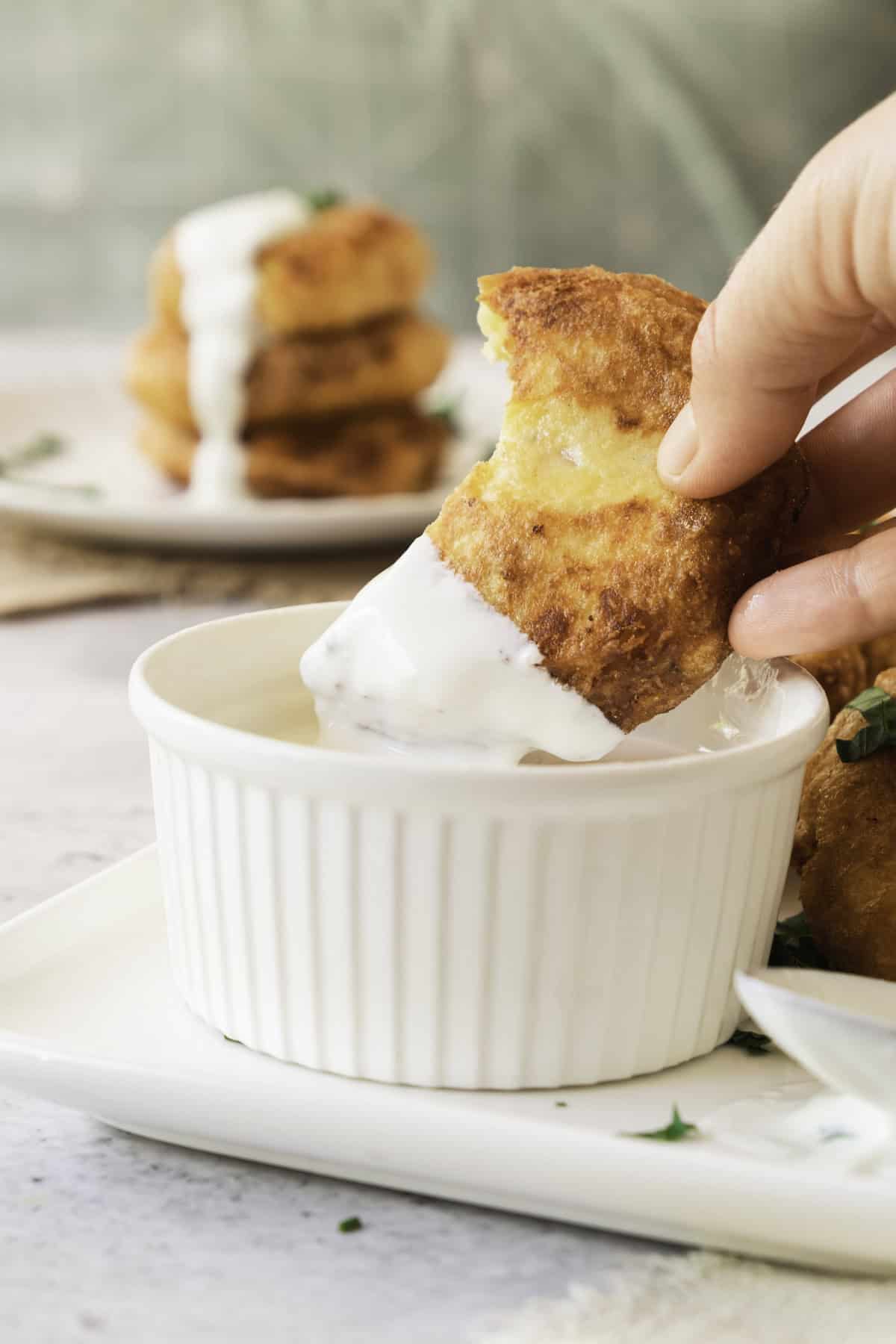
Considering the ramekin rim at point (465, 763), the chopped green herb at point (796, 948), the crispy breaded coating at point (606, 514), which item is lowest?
the chopped green herb at point (796, 948)

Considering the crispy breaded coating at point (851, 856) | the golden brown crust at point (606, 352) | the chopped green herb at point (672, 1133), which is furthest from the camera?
the crispy breaded coating at point (851, 856)

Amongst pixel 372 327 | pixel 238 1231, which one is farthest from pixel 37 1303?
pixel 372 327

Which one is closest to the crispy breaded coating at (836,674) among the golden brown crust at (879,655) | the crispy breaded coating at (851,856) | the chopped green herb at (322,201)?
the golden brown crust at (879,655)

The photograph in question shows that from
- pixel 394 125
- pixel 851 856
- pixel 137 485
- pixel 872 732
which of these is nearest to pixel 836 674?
pixel 872 732

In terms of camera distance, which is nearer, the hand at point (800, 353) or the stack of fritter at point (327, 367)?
the hand at point (800, 353)

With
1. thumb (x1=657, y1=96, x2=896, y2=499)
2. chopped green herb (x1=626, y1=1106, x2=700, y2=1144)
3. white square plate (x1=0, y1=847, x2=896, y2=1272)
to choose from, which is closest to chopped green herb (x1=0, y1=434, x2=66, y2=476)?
white square plate (x1=0, y1=847, x2=896, y2=1272)

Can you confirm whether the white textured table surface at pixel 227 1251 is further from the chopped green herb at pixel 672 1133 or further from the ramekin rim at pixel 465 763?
the ramekin rim at pixel 465 763

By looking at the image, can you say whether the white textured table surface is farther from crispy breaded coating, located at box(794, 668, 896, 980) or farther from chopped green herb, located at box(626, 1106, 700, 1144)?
crispy breaded coating, located at box(794, 668, 896, 980)

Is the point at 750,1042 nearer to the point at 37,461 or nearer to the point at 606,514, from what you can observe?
the point at 606,514
